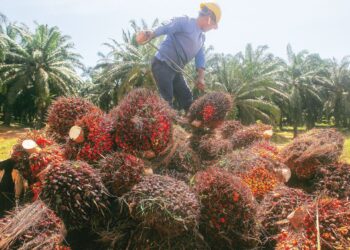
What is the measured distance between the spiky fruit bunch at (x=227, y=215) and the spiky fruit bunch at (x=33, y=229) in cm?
93

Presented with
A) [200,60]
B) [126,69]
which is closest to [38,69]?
[126,69]

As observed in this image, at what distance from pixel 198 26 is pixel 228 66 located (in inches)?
734

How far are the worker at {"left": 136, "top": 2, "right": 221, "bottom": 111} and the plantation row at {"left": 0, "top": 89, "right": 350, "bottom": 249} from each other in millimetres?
1288

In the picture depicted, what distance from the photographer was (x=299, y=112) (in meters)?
27.7

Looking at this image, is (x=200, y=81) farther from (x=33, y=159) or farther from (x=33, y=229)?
(x=33, y=229)

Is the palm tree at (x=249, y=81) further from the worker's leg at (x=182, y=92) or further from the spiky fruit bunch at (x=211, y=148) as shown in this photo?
the spiky fruit bunch at (x=211, y=148)

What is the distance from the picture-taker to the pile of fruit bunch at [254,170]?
3.00 metres

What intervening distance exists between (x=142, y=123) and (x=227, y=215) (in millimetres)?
929

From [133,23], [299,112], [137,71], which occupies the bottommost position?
[299,112]

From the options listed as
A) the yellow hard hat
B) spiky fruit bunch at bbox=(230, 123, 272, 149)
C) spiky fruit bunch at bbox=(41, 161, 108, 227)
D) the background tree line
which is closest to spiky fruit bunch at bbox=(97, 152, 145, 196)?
spiky fruit bunch at bbox=(41, 161, 108, 227)

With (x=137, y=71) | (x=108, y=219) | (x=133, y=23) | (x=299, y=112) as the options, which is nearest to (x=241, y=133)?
(x=108, y=219)

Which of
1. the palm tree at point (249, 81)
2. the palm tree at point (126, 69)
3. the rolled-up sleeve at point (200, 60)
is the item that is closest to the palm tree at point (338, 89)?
the palm tree at point (249, 81)

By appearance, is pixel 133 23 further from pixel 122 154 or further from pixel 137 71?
pixel 122 154

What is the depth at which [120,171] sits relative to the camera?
2502mm
